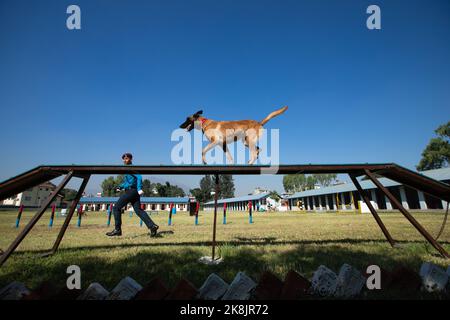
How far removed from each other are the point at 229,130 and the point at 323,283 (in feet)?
13.2

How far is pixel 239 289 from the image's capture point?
1.94 meters

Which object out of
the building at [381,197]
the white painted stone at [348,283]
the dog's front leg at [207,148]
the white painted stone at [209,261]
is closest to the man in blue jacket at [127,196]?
the dog's front leg at [207,148]

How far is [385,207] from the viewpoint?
1324 inches

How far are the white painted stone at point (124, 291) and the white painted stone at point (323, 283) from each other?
1608 mm

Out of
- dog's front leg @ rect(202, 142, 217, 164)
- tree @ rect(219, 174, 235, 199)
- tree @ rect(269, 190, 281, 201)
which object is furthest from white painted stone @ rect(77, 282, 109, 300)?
tree @ rect(219, 174, 235, 199)

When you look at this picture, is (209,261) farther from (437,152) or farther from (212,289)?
(437,152)

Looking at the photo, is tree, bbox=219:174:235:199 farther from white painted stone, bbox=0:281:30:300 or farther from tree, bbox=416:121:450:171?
white painted stone, bbox=0:281:30:300

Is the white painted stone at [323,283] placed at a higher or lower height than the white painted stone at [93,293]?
lower

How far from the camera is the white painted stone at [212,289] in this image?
1.91 metres

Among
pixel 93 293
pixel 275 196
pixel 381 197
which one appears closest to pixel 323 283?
pixel 93 293

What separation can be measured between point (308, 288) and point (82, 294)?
1.93m

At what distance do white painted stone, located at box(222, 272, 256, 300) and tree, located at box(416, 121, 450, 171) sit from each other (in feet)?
245

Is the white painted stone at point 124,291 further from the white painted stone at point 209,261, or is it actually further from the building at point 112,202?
the building at point 112,202
